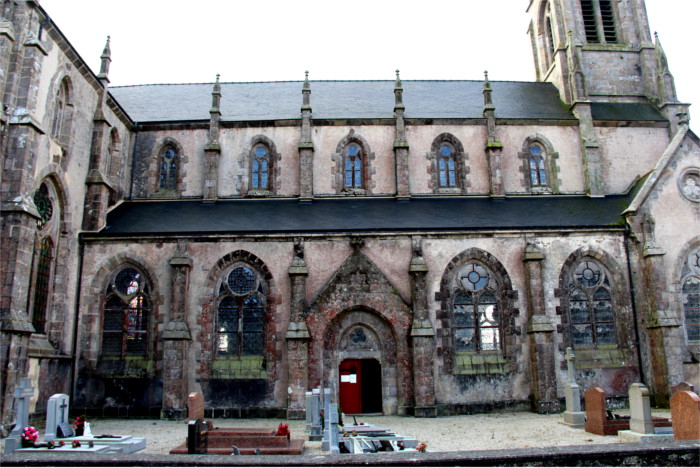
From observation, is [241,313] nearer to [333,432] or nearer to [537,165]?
[333,432]

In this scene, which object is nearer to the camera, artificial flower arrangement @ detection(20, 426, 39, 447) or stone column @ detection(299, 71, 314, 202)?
artificial flower arrangement @ detection(20, 426, 39, 447)

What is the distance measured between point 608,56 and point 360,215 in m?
16.8

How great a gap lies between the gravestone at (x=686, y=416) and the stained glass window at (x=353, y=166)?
1551 cm

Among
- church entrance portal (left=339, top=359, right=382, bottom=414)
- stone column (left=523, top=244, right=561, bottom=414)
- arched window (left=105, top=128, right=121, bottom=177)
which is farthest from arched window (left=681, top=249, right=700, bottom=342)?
arched window (left=105, top=128, right=121, bottom=177)

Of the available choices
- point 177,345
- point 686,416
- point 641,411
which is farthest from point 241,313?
point 686,416

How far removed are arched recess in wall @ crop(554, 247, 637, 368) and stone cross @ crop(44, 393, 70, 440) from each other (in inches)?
638

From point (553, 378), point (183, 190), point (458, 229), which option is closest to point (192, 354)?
point (183, 190)

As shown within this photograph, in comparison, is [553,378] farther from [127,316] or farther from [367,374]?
[127,316]

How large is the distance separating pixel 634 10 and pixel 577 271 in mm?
16892

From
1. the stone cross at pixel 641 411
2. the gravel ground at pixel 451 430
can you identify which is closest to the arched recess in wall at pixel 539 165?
the gravel ground at pixel 451 430

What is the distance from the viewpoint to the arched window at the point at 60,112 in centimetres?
1895

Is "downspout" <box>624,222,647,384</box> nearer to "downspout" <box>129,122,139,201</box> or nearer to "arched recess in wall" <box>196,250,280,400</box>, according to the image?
"arched recess in wall" <box>196,250,280,400</box>

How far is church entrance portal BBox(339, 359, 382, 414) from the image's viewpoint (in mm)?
19984

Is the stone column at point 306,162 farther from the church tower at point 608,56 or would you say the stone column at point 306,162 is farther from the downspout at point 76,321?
the church tower at point 608,56
